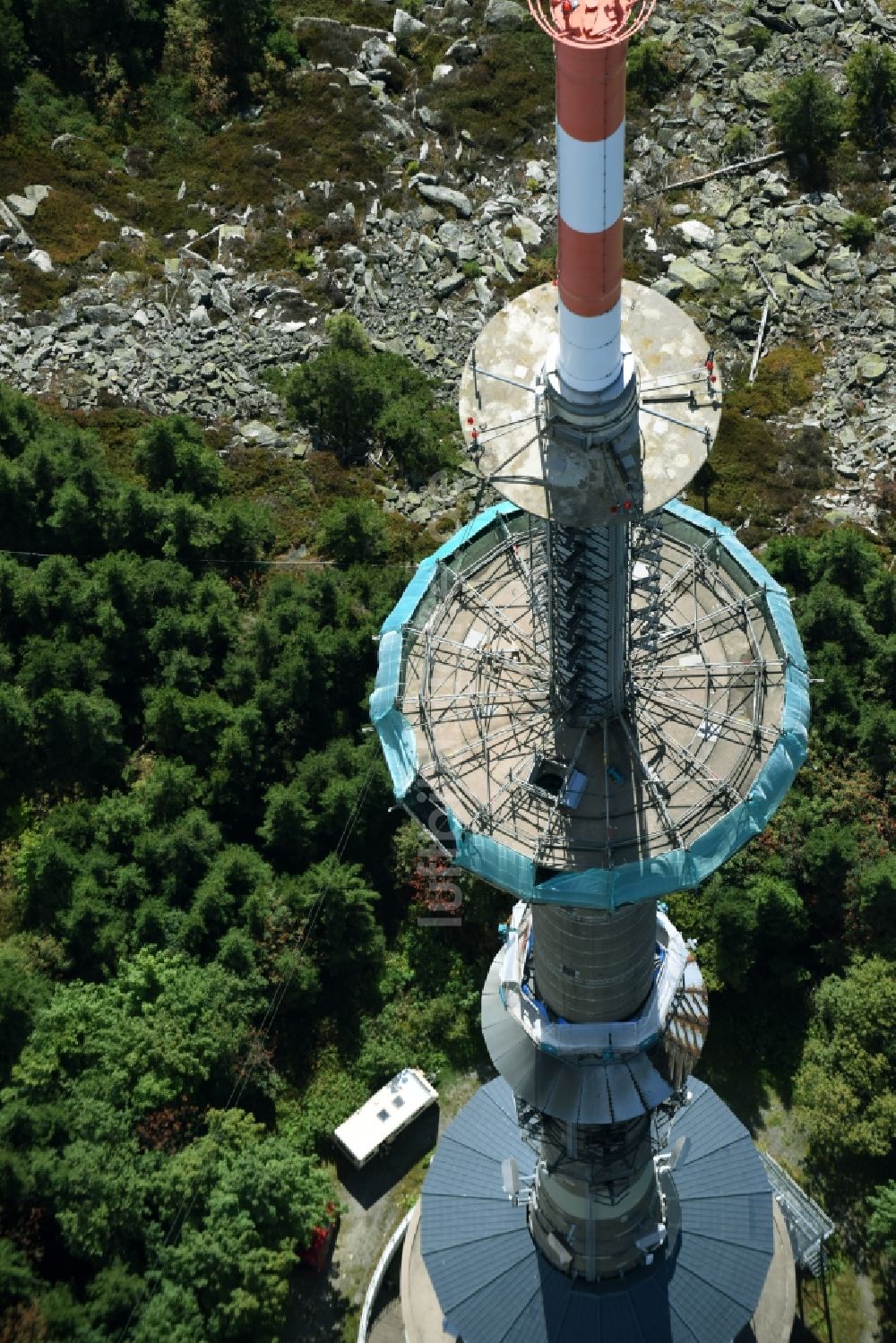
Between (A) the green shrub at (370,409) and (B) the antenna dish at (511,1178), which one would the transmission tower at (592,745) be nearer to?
(B) the antenna dish at (511,1178)

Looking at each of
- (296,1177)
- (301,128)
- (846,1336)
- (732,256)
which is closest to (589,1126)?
(296,1177)

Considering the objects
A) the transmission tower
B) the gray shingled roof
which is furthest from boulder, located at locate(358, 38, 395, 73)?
the gray shingled roof

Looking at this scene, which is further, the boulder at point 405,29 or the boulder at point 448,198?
the boulder at point 405,29

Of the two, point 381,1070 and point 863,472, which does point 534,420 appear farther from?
point 863,472

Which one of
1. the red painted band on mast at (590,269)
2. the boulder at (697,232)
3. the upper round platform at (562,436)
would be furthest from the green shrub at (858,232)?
the red painted band on mast at (590,269)

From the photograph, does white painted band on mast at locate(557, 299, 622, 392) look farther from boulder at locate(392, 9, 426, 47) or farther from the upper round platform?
boulder at locate(392, 9, 426, 47)
